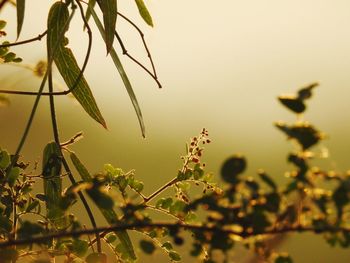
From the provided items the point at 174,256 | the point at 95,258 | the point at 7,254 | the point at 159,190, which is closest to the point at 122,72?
the point at 159,190

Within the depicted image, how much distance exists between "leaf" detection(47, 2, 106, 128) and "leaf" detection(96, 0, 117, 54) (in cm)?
11

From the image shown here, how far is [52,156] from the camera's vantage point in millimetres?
1635

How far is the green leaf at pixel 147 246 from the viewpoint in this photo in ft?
3.16

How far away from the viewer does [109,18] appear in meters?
1.80

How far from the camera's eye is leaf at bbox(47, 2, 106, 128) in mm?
1824

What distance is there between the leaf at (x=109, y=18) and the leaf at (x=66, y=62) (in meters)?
0.11

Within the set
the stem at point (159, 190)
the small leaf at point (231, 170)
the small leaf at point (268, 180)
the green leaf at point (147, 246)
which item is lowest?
the stem at point (159, 190)

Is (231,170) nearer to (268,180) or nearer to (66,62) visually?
(268,180)

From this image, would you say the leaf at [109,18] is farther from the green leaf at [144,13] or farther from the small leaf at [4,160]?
the small leaf at [4,160]

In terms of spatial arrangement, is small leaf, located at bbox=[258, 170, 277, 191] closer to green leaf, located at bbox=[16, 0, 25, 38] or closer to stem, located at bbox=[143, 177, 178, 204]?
stem, located at bbox=[143, 177, 178, 204]

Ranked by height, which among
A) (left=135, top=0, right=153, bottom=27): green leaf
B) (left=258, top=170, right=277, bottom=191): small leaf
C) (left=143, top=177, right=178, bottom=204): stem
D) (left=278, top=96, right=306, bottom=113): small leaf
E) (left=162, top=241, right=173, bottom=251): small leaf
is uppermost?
(left=135, top=0, right=153, bottom=27): green leaf

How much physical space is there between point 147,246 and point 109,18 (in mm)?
948

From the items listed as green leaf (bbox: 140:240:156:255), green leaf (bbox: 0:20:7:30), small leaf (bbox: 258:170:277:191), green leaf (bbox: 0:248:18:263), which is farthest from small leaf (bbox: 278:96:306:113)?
green leaf (bbox: 0:20:7:30)

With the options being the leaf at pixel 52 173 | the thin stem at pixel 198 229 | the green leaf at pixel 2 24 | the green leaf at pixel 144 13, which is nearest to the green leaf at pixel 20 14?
the green leaf at pixel 2 24
